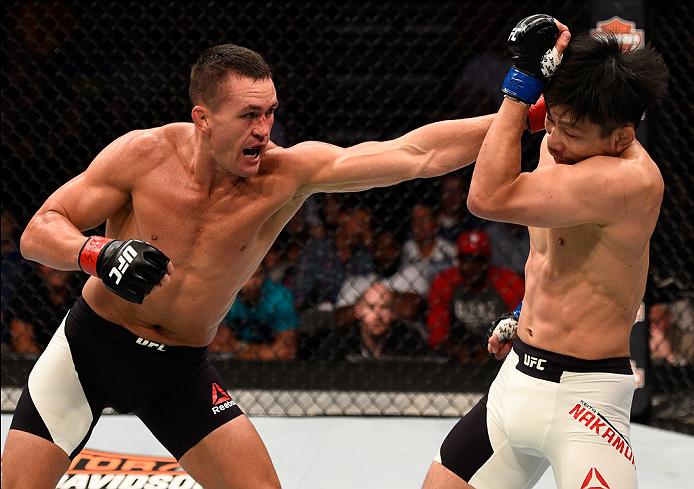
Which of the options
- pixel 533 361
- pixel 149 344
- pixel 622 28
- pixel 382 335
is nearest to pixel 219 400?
pixel 149 344

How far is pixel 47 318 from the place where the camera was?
4.34 meters

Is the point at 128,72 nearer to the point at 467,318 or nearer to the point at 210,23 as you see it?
the point at 210,23

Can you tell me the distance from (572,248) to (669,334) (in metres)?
2.34

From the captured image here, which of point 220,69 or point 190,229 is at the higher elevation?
point 220,69

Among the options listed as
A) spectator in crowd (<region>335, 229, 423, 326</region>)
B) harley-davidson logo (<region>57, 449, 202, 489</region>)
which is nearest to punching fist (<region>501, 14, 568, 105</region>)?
harley-davidson logo (<region>57, 449, 202, 489</region>)

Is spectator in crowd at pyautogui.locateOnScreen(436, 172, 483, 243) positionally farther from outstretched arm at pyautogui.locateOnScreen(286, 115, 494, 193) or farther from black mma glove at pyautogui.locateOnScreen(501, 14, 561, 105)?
black mma glove at pyautogui.locateOnScreen(501, 14, 561, 105)

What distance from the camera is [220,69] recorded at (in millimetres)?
2121

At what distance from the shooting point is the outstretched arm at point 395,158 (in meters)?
2.12

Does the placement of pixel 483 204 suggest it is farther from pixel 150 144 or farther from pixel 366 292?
pixel 366 292

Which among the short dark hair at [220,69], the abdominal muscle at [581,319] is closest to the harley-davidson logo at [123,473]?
the short dark hair at [220,69]

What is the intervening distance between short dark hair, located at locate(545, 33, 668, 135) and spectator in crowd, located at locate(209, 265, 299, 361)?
8.33 feet

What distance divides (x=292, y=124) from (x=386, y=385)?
1218 mm

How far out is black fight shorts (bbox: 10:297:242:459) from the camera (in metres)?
2.19

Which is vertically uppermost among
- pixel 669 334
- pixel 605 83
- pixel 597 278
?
pixel 605 83
